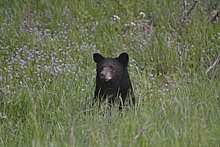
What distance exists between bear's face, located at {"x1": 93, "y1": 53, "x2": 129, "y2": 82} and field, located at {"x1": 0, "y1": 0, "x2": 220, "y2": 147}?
315mm

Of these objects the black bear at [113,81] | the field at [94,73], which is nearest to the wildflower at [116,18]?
the field at [94,73]

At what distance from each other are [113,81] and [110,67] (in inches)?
6.3

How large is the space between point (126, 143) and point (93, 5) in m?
6.10

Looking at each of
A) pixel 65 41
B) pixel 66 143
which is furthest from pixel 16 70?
pixel 66 143

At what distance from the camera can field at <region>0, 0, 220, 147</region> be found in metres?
5.14

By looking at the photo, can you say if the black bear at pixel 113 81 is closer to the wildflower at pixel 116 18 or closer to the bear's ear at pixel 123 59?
the bear's ear at pixel 123 59

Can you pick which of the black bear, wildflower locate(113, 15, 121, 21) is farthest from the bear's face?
wildflower locate(113, 15, 121, 21)

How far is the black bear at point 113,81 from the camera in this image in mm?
6266

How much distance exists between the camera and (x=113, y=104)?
6238 millimetres

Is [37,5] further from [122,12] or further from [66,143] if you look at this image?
[66,143]

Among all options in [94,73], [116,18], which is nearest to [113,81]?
[94,73]

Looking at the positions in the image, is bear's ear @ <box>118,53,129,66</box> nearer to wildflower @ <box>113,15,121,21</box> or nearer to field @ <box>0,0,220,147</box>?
field @ <box>0,0,220,147</box>

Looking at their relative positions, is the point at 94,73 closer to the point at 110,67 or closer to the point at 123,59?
the point at 123,59

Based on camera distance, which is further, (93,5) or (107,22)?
(93,5)
